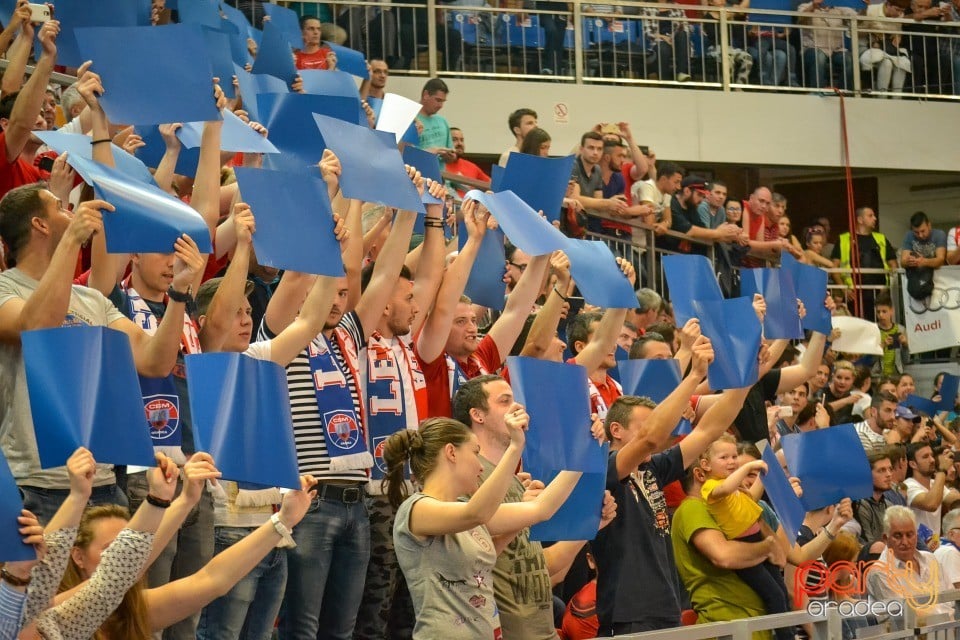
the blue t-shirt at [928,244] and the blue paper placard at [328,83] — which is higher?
the blue paper placard at [328,83]

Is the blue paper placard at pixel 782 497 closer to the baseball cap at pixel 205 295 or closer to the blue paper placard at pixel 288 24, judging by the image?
the baseball cap at pixel 205 295

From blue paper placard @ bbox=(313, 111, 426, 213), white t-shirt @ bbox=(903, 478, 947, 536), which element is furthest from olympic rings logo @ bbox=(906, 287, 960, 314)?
blue paper placard @ bbox=(313, 111, 426, 213)

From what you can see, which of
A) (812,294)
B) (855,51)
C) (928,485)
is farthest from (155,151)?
(855,51)

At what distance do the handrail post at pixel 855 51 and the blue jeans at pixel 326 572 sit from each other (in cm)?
1091

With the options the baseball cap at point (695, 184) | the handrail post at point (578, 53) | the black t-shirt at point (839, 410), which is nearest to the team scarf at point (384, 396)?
the black t-shirt at point (839, 410)

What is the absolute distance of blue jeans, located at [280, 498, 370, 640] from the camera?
15.0 feet

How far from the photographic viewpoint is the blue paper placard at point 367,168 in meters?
5.00

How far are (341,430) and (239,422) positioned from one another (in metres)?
0.87

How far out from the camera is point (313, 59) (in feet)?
31.3

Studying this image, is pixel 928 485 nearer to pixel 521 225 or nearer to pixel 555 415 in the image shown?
pixel 521 225

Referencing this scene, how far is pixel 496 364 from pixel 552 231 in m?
0.60

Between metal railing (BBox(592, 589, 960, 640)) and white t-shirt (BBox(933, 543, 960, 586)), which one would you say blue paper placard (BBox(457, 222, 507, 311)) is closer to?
metal railing (BBox(592, 589, 960, 640))

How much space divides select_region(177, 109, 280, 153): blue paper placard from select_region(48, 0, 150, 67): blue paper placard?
879 mm

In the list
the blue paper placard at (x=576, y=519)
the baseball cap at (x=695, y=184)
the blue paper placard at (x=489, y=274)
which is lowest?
the blue paper placard at (x=576, y=519)
